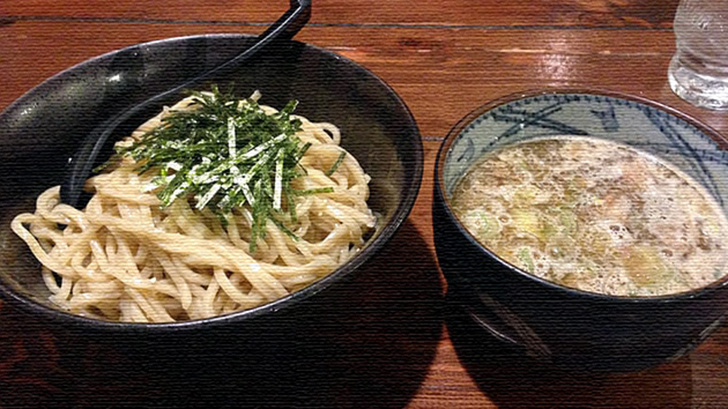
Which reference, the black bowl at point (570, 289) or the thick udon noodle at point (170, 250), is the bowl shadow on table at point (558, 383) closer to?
the black bowl at point (570, 289)

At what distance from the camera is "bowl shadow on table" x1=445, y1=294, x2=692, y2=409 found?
2.75ft

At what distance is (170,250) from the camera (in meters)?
0.87

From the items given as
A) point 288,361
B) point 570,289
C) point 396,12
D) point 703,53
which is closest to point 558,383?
point 570,289

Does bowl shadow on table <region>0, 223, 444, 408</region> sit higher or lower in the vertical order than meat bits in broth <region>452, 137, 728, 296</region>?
lower

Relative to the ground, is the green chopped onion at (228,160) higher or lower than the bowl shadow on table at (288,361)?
higher

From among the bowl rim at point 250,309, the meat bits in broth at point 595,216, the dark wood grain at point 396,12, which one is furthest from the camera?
the dark wood grain at point 396,12

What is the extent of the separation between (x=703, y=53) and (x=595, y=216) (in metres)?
0.69

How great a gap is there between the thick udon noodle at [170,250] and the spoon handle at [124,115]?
33 mm

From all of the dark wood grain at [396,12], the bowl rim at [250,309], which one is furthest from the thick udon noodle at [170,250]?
the dark wood grain at [396,12]

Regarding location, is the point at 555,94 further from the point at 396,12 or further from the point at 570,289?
the point at 396,12

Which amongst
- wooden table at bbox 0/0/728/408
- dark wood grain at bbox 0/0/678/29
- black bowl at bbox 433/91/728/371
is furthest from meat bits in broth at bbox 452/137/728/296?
dark wood grain at bbox 0/0/678/29

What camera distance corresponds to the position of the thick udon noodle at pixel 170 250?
865 millimetres

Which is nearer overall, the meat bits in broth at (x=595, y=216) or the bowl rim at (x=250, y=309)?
the bowl rim at (x=250, y=309)

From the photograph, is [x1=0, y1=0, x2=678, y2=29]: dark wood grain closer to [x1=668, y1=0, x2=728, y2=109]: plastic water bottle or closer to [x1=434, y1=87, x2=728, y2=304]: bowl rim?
[x1=668, y1=0, x2=728, y2=109]: plastic water bottle
